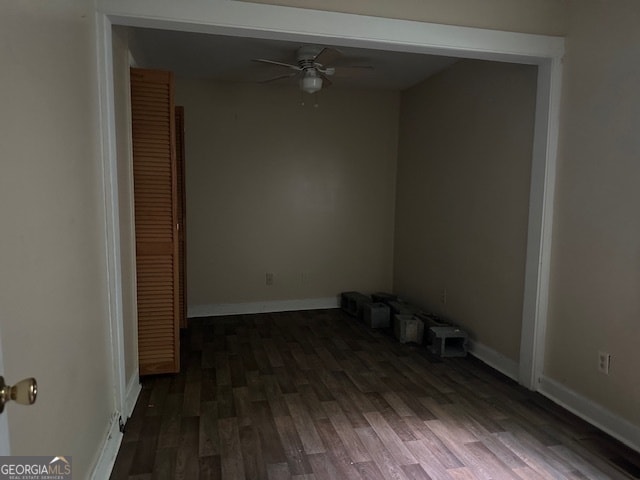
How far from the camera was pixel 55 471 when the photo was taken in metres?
1.32

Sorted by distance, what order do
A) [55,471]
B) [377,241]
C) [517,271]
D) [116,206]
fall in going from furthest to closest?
[377,241] < [517,271] < [116,206] < [55,471]

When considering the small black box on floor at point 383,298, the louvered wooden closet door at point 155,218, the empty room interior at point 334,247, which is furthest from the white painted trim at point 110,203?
the small black box on floor at point 383,298

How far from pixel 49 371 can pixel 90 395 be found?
22.6 inches

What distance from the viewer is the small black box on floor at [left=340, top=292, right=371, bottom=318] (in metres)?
4.56

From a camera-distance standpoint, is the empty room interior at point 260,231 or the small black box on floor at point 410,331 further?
the small black box on floor at point 410,331

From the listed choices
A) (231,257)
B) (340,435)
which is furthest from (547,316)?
(231,257)

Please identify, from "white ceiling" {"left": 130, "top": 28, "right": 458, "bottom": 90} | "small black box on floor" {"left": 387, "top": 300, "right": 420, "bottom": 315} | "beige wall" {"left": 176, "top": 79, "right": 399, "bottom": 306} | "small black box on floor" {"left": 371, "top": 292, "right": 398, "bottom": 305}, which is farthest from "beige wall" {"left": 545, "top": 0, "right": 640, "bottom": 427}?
"beige wall" {"left": 176, "top": 79, "right": 399, "bottom": 306}

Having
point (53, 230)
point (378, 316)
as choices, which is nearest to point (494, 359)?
point (378, 316)

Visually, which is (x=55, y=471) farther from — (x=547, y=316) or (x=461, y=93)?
(x=461, y=93)

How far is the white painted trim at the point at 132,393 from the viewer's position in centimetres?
250

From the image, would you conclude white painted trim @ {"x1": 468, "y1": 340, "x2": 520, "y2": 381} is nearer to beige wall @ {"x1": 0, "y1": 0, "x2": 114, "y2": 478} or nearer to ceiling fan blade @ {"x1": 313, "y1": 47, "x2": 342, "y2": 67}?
ceiling fan blade @ {"x1": 313, "y1": 47, "x2": 342, "y2": 67}

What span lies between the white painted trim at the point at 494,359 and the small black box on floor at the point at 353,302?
1234mm

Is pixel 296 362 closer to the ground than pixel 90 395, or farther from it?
closer to the ground

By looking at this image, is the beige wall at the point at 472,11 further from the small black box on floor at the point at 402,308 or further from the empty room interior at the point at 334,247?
the small black box on floor at the point at 402,308
